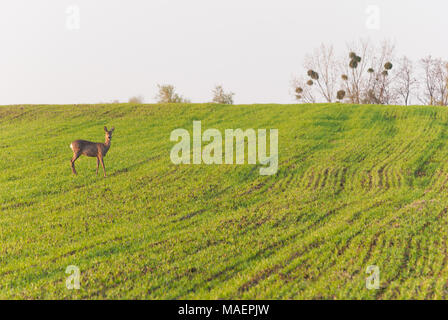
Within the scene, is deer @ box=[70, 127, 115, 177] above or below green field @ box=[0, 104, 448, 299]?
above

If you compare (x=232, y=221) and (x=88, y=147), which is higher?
(x=88, y=147)

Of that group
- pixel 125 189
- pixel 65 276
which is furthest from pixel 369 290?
pixel 125 189

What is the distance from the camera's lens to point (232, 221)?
1298 cm

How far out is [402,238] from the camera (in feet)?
34.7

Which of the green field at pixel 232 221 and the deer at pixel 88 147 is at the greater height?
the deer at pixel 88 147

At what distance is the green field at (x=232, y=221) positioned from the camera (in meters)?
8.32

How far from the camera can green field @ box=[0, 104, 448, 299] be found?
8.32m

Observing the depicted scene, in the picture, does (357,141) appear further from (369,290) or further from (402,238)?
(369,290)

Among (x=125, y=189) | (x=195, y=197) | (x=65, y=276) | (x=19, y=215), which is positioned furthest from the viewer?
(x=125, y=189)

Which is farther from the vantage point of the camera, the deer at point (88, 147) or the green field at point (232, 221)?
the deer at point (88, 147)

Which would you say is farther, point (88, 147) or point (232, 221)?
point (88, 147)

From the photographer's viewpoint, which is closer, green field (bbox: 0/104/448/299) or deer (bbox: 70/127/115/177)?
green field (bbox: 0/104/448/299)

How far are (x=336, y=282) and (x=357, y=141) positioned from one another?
70.4ft
